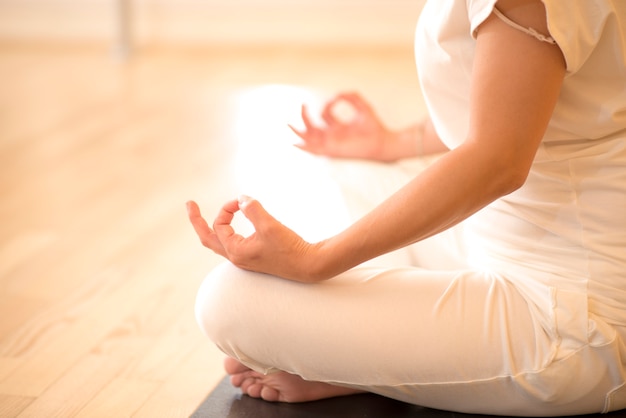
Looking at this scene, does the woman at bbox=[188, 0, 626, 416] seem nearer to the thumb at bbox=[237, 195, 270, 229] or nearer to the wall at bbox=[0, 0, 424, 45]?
the thumb at bbox=[237, 195, 270, 229]

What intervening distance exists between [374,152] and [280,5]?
2.61 metres

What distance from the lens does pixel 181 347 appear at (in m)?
1.40

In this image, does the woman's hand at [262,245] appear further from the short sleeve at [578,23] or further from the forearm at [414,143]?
the forearm at [414,143]

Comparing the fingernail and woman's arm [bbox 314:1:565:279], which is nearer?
woman's arm [bbox 314:1:565:279]

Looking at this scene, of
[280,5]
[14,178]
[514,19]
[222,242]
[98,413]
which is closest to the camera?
[514,19]

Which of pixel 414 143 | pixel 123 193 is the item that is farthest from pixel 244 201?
pixel 123 193

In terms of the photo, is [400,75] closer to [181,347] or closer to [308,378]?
[181,347]

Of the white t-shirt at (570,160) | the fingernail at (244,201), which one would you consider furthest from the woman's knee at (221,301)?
the white t-shirt at (570,160)

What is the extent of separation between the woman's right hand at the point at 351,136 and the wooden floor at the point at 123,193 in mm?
358

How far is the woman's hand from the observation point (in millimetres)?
1005

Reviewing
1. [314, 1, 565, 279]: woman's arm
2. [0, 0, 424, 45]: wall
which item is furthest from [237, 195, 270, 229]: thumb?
[0, 0, 424, 45]: wall

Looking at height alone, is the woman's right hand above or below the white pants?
above

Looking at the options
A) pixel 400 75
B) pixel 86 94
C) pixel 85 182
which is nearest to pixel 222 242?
pixel 85 182

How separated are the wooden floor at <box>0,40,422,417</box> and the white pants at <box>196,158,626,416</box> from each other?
21 cm
